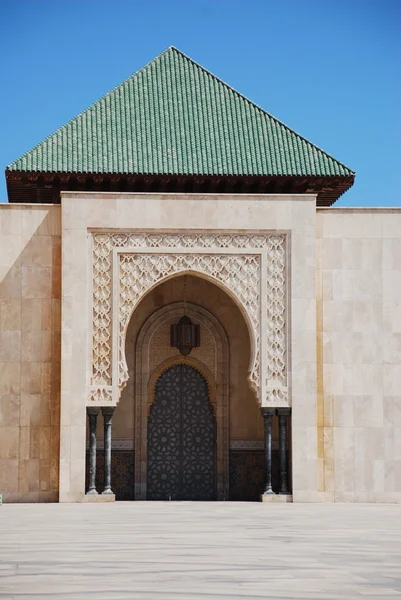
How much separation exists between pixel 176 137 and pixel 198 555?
11593 mm

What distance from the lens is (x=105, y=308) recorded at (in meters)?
17.3

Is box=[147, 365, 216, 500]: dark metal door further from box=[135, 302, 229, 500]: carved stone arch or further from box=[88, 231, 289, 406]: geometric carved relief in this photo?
box=[88, 231, 289, 406]: geometric carved relief

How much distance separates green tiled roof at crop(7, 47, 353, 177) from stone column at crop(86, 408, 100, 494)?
3958 mm

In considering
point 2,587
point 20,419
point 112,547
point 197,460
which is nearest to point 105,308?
point 20,419

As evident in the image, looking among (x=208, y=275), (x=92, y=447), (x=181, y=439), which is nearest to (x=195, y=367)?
(x=181, y=439)

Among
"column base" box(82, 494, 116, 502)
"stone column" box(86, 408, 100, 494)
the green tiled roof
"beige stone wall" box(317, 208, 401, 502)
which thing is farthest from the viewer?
the green tiled roof

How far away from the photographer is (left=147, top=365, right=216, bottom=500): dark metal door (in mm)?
18906

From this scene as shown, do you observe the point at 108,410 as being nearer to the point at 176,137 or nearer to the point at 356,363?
the point at 356,363

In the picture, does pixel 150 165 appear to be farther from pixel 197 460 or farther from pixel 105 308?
pixel 197 460

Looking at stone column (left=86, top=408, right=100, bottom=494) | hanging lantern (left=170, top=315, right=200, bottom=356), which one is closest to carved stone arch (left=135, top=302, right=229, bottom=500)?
hanging lantern (left=170, top=315, right=200, bottom=356)

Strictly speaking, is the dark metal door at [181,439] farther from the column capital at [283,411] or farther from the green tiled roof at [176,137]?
the green tiled roof at [176,137]

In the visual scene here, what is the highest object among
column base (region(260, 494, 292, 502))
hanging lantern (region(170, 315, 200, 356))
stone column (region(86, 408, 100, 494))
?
hanging lantern (region(170, 315, 200, 356))

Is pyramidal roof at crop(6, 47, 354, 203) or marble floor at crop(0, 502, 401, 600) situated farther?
pyramidal roof at crop(6, 47, 354, 203)

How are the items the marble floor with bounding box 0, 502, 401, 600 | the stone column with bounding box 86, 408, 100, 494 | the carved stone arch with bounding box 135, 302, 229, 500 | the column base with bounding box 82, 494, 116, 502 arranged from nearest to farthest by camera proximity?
1. the marble floor with bounding box 0, 502, 401, 600
2. the column base with bounding box 82, 494, 116, 502
3. the stone column with bounding box 86, 408, 100, 494
4. the carved stone arch with bounding box 135, 302, 229, 500
